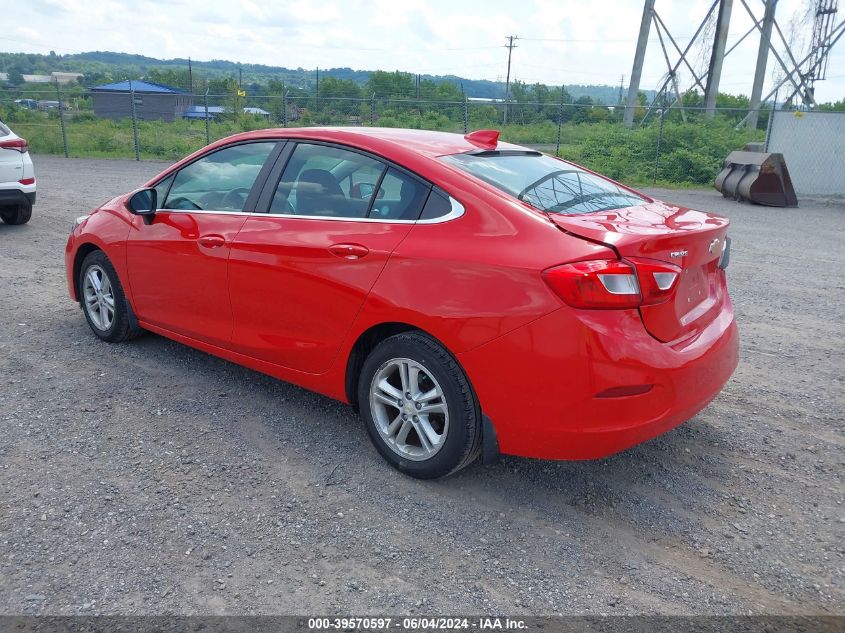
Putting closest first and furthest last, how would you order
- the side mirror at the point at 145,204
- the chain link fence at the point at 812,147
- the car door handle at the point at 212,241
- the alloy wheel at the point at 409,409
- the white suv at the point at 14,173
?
the alloy wheel at the point at 409,409, the car door handle at the point at 212,241, the side mirror at the point at 145,204, the white suv at the point at 14,173, the chain link fence at the point at 812,147

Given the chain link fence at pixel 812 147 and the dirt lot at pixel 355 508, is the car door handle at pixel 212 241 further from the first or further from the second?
the chain link fence at pixel 812 147

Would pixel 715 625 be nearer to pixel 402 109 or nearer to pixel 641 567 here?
pixel 641 567

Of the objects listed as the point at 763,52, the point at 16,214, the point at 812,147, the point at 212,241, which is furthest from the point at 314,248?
the point at 763,52

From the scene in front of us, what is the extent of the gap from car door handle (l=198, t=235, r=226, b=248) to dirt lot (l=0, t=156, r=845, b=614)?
0.95 m

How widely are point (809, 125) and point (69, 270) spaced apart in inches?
681

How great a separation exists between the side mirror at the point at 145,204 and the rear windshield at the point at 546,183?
2.12 meters

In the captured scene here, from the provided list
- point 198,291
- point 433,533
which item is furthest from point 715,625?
point 198,291

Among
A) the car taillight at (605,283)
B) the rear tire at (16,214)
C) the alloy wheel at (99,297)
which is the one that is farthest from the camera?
the rear tire at (16,214)

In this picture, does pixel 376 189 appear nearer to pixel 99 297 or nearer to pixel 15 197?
pixel 99 297

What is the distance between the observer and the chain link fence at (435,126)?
20.5m

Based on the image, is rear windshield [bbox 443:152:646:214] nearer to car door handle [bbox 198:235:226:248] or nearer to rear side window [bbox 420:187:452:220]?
rear side window [bbox 420:187:452:220]

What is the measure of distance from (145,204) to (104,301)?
3.36ft

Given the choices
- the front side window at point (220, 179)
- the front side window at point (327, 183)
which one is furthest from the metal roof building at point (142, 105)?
the front side window at point (327, 183)

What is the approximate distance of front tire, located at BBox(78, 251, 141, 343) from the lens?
5.32 metres
